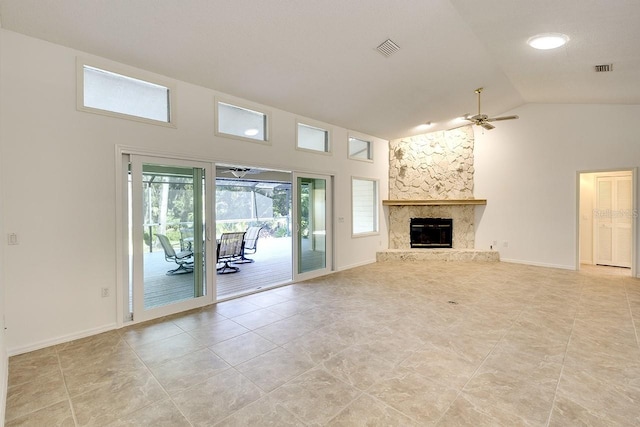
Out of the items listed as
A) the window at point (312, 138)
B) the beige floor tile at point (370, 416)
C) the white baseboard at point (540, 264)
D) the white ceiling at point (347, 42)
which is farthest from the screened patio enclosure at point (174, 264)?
the white baseboard at point (540, 264)

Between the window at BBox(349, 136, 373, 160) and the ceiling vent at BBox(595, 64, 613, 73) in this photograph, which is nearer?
the ceiling vent at BBox(595, 64, 613, 73)

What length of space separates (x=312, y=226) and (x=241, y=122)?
7.48ft

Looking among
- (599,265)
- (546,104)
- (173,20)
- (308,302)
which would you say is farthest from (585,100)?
(173,20)

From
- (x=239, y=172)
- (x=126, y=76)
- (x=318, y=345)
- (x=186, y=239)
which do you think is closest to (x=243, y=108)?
(x=126, y=76)

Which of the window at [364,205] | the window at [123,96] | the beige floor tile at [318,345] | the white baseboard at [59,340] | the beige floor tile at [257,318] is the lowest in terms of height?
the beige floor tile at [318,345]

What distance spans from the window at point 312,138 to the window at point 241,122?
2.74 feet

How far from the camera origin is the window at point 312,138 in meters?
5.57

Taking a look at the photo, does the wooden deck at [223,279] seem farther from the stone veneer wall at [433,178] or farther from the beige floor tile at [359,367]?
the stone veneer wall at [433,178]

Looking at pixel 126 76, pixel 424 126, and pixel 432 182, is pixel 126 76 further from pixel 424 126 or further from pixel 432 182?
pixel 432 182

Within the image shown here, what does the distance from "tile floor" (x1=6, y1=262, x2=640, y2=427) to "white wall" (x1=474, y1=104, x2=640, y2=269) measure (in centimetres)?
245

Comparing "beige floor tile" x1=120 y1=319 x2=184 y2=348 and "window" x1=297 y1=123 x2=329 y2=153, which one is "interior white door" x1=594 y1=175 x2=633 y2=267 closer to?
"window" x1=297 y1=123 x2=329 y2=153

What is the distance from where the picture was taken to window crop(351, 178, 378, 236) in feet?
22.6

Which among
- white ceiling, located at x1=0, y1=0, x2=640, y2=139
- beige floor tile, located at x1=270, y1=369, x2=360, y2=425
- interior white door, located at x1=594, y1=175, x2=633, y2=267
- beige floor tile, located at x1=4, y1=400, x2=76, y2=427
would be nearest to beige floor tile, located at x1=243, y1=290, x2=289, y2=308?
beige floor tile, located at x1=270, y1=369, x2=360, y2=425

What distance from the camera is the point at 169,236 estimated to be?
151 inches
